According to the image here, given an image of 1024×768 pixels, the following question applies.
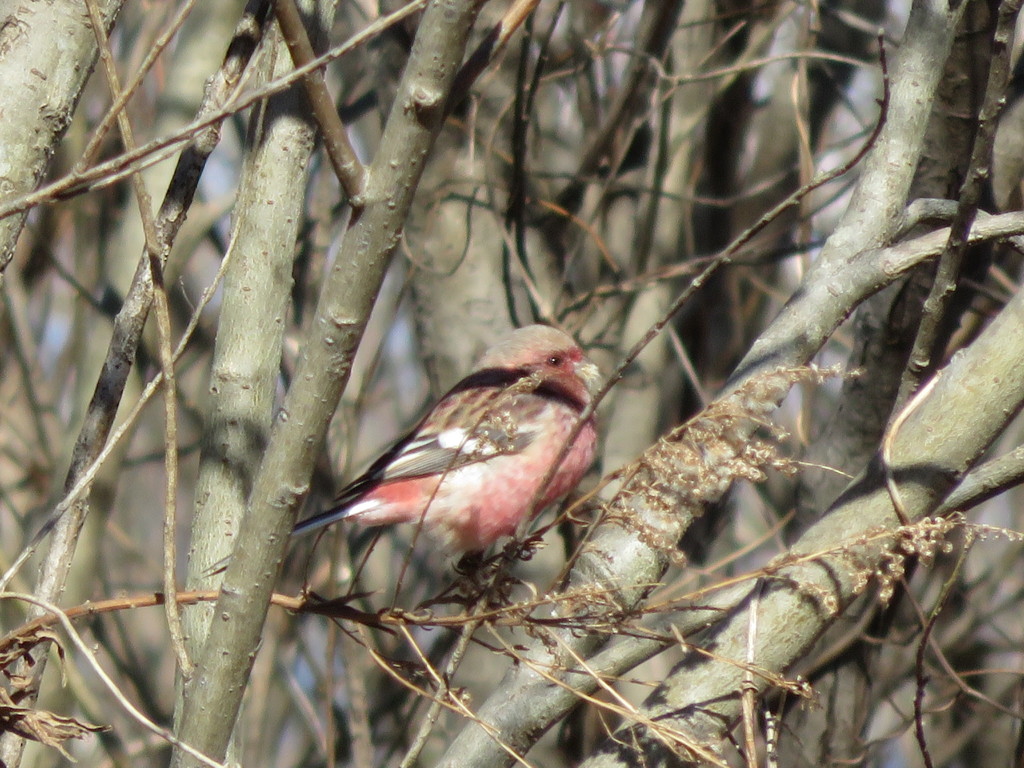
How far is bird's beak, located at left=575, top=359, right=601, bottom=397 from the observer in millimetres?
5066

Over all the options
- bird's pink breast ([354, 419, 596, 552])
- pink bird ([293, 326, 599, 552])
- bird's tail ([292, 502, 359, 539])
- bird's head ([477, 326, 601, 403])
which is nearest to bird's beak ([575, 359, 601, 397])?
bird's head ([477, 326, 601, 403])

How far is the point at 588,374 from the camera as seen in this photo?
5.07m

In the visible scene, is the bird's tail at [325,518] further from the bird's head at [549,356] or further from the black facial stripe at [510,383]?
the bird's head at [549,356]

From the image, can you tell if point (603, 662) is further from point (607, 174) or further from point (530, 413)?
point (607, 174)

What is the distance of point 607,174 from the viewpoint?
6.00 metres

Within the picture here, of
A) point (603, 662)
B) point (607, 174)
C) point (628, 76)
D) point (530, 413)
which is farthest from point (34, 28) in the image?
point (607, 174)

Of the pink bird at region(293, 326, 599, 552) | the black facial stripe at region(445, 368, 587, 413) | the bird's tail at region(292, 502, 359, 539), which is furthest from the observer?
the black facial stripe at region(445, 368, 587, 413)

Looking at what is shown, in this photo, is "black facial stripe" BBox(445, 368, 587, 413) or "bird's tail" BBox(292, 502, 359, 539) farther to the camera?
"black facial stripe" BBox(445, 368, 587, 413)

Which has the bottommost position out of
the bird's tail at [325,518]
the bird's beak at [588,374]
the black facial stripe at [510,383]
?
the bird's tail at [325,518]

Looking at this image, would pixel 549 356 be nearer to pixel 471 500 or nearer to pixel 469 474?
pixel 469 474

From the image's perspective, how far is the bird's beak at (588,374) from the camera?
507 centimetres

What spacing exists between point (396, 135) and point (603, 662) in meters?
1.71

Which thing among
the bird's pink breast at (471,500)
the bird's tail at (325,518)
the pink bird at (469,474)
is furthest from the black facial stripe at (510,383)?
the bird's tail at (325,518)

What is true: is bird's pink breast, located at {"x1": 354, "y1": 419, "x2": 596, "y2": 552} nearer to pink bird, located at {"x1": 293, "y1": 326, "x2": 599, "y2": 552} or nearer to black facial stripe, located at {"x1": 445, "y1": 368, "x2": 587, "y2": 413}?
pink bird, located at {"x1": 293, "y1": 326, "x2": 599, "y2": 552}
